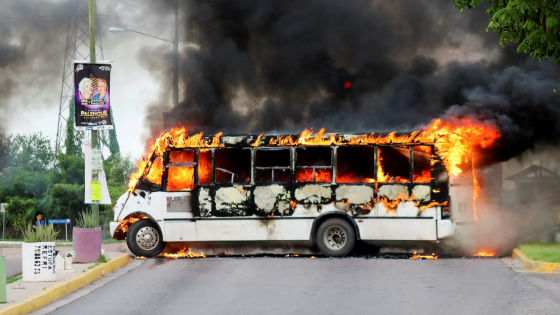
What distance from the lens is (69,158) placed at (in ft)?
110

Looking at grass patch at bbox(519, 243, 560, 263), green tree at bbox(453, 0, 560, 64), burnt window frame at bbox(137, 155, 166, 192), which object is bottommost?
grass patch at bbox(519, 243, 560, 263)

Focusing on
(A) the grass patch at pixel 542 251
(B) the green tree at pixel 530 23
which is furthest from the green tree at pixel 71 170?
(B) the green tree at pixel 530 23

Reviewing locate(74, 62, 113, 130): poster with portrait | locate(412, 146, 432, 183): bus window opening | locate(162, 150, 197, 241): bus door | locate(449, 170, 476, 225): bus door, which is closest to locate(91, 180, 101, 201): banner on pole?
locate(74, 62, 113, 130): poster with portrait

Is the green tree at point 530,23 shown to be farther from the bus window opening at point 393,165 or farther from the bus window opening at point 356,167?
the bus window opening at point 356,167

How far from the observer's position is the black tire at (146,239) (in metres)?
14.0

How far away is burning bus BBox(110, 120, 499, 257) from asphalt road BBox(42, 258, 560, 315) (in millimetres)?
1045

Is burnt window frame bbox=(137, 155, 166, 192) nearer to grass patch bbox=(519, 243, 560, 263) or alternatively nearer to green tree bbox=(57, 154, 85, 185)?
grass patch bbox=(519, 243, 560, 263)

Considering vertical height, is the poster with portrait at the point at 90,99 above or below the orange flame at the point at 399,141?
above

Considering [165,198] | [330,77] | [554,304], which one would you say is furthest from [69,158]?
[554,304]

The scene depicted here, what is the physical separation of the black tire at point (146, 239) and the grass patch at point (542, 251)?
284 inches

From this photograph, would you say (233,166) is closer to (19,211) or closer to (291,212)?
(291,212)

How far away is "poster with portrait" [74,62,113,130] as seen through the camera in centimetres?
1312

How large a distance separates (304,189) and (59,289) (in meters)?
5.75

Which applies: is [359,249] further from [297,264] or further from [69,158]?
[69,158]
